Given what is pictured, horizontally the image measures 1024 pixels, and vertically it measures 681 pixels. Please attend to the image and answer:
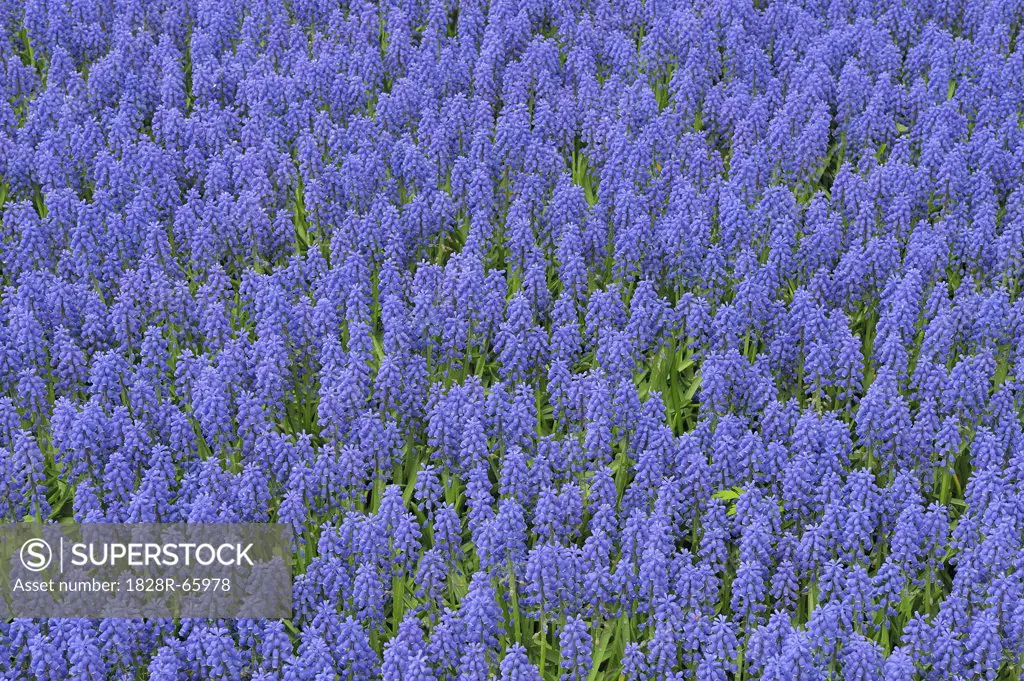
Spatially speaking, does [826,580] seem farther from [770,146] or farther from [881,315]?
[770,146]

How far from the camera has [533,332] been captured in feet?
32.1

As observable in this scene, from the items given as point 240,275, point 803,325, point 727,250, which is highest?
point 240,275

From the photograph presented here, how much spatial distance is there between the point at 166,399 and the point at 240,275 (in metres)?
1.81

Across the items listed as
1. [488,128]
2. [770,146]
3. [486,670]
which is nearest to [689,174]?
[770,146]

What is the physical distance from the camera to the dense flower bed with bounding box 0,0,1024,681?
809 cm

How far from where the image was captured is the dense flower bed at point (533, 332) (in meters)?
8.09

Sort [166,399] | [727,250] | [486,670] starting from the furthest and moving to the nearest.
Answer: [727,250] → [166,399] → [486,670]

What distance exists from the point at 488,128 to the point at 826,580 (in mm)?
5397

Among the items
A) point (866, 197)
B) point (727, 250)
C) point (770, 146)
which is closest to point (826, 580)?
point (727, 250)

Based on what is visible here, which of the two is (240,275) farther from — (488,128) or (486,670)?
(486,670)

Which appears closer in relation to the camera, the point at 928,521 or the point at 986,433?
the point at 928,521

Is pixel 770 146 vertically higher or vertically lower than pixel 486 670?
higher

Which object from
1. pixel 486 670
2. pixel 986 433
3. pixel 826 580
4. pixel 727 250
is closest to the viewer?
pixel 486 670

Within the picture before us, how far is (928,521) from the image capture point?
834 centimetres
